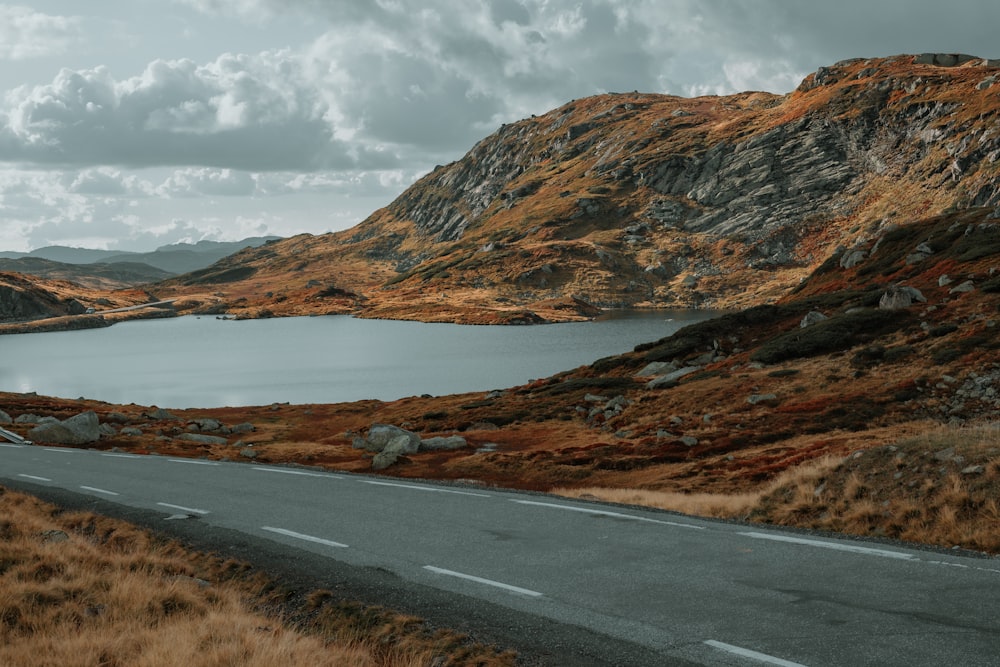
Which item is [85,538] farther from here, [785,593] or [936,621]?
[936,621]

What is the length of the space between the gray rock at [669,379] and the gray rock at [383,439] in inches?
806

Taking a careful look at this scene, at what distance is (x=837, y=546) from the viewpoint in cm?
1223

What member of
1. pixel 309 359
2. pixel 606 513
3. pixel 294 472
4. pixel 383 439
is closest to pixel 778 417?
pixel 383 439

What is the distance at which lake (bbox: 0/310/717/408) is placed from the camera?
297 ft

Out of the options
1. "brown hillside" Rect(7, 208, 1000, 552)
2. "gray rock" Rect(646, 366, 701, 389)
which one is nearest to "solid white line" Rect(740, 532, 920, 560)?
"brown hillside" Rect(7, 208, 1000, 552)

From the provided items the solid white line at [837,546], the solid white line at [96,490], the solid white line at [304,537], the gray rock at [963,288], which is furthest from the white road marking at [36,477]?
the gray rock at [963,288]

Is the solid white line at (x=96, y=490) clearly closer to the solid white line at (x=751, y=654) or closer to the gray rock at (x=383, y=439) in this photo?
the solid white line at (x=751, y=654)

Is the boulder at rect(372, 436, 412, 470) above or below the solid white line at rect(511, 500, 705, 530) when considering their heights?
below

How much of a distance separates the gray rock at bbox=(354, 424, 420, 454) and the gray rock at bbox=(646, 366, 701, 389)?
20.5 m

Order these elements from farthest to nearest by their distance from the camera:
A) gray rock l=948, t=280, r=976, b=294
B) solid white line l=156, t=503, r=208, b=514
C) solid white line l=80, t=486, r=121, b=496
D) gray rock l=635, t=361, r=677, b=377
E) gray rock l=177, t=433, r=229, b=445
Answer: gray rock l=635, t=361, r=677, b=377 < gray rock l=948, t=280, r=976, b=294 < gray rock l=177, t=433, r=229, b=445 < solid white line l=80, t=486, r=121, b=496 < solid white line l=156, t=503, r=208, b=514

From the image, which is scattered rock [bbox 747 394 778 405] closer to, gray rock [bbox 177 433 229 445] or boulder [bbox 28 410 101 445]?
gray rock [bbox 177 433 229 445]

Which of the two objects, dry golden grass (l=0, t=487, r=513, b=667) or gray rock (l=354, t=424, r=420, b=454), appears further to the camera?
gray rock (l=354, t=424, r=420, b=454)

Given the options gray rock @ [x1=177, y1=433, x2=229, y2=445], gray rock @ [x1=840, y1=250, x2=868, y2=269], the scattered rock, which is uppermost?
gray rock @ [x1=840, y1=250, x2=868, y2=269]

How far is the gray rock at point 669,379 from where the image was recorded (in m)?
56.9
